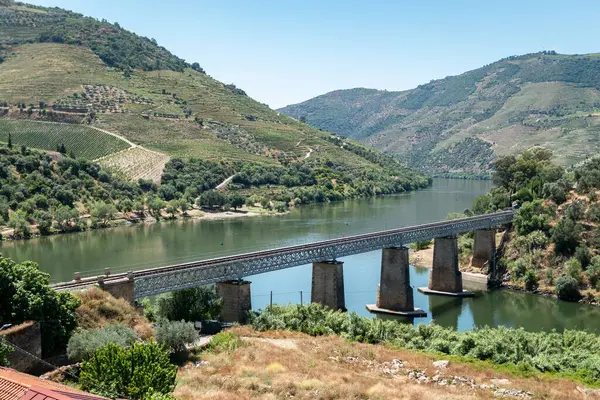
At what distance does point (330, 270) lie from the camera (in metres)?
42.8

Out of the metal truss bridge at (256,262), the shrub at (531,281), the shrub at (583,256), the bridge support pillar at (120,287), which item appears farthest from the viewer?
the shrub at (531,281)

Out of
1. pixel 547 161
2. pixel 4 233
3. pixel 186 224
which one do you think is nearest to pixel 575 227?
pixel 547 161

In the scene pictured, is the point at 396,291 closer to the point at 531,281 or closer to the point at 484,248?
the point at 531,281

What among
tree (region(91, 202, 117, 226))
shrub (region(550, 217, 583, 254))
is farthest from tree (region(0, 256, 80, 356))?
tree (region(91, 202, 117, 226))

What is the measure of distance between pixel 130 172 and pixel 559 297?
276ft

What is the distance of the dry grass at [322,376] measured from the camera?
2066 cm

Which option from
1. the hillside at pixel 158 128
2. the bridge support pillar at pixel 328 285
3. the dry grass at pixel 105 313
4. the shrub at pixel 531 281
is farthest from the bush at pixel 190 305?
the hillside at pixel 158 128

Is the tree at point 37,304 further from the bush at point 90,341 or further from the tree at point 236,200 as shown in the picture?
the tree at point 236,200

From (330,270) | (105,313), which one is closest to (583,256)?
(330,270)

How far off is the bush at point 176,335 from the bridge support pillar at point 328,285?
56.0 ft

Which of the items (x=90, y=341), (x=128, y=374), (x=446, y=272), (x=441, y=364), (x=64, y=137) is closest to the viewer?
(x=128, y=374)

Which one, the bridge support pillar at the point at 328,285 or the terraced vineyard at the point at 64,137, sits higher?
the terraced vineyard at the point at 64,137

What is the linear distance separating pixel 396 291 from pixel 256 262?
44.6 ft

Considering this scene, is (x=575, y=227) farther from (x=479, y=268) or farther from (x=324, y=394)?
(x=324, y=394)
